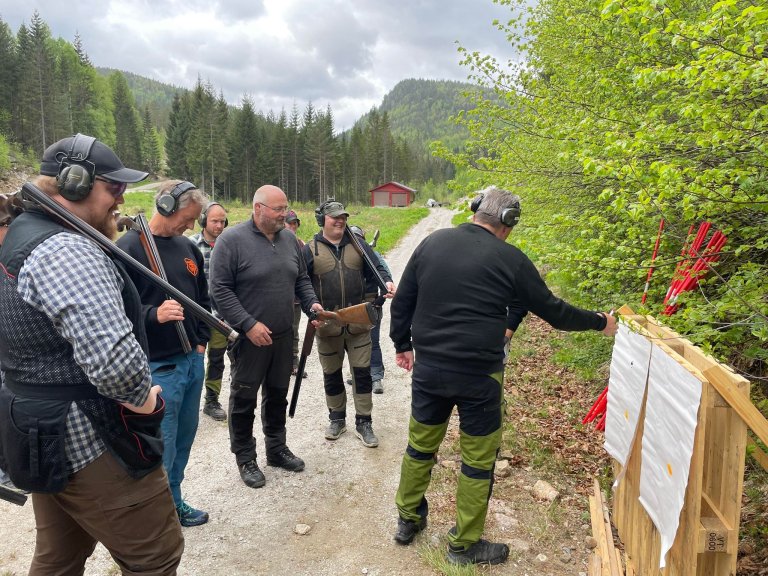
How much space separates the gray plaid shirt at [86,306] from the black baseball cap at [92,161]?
38 centimetres

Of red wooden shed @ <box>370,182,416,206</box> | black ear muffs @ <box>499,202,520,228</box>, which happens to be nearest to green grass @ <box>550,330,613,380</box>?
black ear muffs @ <box>499,202,520,228</box>

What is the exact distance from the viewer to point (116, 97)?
249ft

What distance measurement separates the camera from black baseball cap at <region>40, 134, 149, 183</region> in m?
2.20

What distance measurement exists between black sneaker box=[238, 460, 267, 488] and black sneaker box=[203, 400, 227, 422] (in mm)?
1384

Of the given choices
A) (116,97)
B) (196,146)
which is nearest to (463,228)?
(196,146)

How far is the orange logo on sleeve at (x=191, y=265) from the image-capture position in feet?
12.3

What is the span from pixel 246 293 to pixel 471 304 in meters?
2.12

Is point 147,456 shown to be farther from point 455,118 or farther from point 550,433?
point 455,118

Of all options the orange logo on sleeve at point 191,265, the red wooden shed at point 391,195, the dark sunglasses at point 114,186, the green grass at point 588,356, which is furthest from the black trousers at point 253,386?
the red wooden shed at point 391,195

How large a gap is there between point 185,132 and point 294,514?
65744 mm

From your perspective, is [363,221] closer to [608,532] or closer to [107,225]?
[608,532]

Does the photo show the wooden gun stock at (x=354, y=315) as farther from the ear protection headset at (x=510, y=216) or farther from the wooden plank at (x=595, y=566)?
the wooden plank at (x=595, y=566)

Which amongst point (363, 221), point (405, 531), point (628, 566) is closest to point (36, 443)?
point (405, 531)

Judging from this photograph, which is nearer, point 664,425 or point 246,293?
point 664,425
